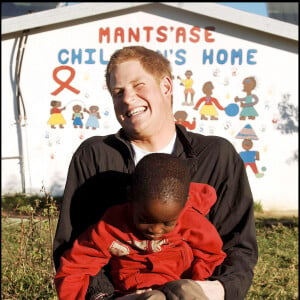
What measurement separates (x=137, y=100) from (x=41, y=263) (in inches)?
101

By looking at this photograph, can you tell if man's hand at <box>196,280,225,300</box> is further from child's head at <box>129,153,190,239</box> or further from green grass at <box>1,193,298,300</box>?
green grass at <box>1,193,298,300</box>

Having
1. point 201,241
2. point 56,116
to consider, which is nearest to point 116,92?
point 201,241

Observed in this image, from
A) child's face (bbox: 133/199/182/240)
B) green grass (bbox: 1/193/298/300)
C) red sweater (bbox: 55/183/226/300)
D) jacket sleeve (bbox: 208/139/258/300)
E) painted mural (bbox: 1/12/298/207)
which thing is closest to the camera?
child's face (bbox: 133/199/182/240)

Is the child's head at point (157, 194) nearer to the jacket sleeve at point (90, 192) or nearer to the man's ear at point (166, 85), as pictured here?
the jacket sleeve at point (90, 192)

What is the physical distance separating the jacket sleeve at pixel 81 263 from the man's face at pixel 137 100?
1.44ft

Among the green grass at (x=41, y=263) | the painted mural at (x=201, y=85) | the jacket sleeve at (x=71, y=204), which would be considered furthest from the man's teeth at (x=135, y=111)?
the painted mural at (x=201, y=85)

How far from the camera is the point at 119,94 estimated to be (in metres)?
2.36

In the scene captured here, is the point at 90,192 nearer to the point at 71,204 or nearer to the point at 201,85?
the point at 71,204

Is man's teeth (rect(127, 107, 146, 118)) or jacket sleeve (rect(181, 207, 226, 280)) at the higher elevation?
man's teeth (rect(127, 107, 146, 118))

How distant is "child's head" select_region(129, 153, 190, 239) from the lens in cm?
202

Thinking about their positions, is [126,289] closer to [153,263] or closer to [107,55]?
[153,263]

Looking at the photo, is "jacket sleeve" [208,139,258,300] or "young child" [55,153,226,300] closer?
"young child" [55,153,226,300]

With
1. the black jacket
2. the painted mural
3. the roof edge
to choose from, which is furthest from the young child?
the roof edge

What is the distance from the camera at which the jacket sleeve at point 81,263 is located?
2150 millimetres
